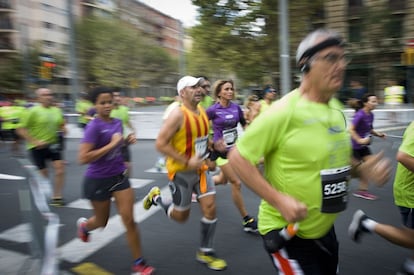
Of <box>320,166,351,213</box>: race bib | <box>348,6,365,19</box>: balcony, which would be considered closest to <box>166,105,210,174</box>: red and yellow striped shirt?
<box>320,166,351,213</box>: race bib

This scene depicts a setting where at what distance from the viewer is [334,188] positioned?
6.52 feet

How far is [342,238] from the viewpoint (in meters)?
4.36

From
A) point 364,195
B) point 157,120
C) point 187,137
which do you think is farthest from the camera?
point 157,120

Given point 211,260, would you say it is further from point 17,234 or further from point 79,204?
point 79,204

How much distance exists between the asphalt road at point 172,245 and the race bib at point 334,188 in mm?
1801

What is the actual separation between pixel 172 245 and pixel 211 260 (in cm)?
71

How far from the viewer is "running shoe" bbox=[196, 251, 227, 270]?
3725mm

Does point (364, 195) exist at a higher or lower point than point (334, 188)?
lower

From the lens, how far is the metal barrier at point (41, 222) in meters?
2.38

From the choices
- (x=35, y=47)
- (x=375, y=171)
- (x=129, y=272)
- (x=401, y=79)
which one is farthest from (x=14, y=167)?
(x=35, y=47)

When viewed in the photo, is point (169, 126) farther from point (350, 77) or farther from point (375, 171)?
point (350, 77)

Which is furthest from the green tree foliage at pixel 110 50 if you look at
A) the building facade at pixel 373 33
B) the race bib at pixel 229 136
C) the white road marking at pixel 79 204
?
the race bib at pixel 229 136

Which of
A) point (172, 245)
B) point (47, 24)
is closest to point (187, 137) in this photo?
point (172, 245)

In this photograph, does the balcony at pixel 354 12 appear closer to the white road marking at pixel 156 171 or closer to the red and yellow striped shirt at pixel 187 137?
the white road marking at pixel 156 171
